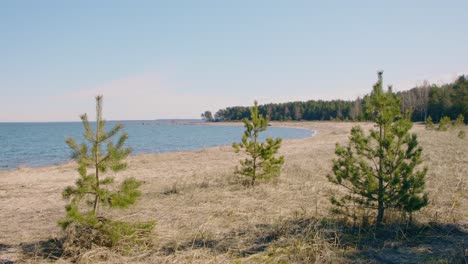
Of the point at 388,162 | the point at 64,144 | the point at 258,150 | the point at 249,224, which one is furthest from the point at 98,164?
the point at 64,144

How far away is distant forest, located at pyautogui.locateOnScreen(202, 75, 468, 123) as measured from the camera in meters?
44.6

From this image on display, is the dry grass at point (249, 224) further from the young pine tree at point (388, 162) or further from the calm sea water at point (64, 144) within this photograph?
the calm sea water at point (64, 144)

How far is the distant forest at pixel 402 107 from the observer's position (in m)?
44.6

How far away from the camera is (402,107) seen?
131 ft

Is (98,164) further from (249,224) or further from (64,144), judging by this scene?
(64,144)

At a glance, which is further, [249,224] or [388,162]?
[249,224]

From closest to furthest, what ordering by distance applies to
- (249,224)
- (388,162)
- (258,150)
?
(388,162), (249,224), (258,150)

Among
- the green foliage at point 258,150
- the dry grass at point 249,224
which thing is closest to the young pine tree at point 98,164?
the dry grass at point 249,224

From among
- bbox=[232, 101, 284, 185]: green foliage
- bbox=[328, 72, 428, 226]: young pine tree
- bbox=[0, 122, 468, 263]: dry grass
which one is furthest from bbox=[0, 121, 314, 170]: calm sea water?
bbox=[328, 72, 428, 226]: young pine tree

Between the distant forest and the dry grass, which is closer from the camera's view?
the dry grass

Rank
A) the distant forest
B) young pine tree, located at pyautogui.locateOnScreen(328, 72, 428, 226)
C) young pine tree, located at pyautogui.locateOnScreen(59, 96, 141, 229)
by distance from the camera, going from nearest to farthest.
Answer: young pine tree, located at pyautogui.locateOnScreen(59, 96, 141, 229), young pine tree, located at pyautogui.locateOnScreen(328, 72, 428, 226), the distant forest

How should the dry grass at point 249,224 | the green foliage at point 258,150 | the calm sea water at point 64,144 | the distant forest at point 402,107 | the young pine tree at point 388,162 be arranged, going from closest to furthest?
the dry grass at point 249,224, the young pine tree at point 388,162, the green foliage at point 258,150, the calm sea water at point 64,144, the distant forest at point 402,107

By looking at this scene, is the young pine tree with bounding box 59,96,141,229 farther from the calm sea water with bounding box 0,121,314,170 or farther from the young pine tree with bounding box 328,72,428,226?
the young pine tree with bounding box 328,72,428,226

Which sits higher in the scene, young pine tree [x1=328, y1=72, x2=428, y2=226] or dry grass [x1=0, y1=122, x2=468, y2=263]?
young pine tree [x1=328, y1=72, x2=428, y2=226]
